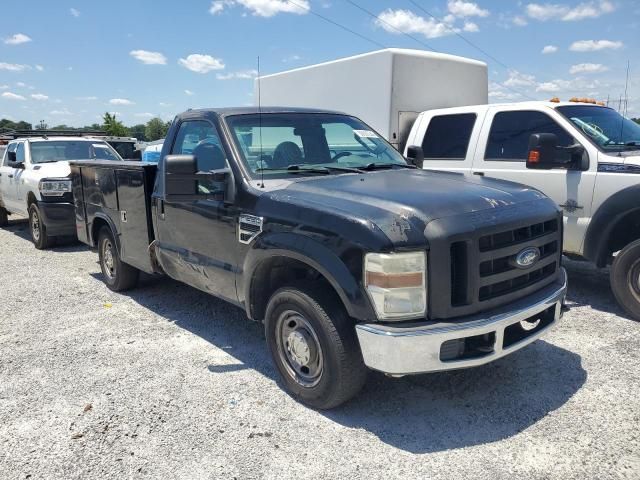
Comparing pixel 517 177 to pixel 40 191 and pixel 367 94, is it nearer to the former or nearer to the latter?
pixel 367 94

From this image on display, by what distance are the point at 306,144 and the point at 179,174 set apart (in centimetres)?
119

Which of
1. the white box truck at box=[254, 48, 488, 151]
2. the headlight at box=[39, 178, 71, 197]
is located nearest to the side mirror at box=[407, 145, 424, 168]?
the white box truck at box=[254, 48, 488, 151]

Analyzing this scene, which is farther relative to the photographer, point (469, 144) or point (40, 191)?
point (40, 191)

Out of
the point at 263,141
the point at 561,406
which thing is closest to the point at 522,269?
the point at 561,406

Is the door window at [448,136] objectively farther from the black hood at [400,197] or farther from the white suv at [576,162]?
the black hood at [400,197]

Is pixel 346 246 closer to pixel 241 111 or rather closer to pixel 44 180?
pixel 241 111

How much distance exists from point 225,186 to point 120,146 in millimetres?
10981

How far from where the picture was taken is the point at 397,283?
283cm

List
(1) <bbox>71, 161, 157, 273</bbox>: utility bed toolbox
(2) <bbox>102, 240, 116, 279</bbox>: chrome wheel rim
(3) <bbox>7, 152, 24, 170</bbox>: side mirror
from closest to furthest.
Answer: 1. (1) <bbox>71, 161, 157, 273</bbox>: utility bed toolbox
2. (2) <bbox>102, 240, 116, 279</bbox>: chrome wheel rim
3. (3) <bbox>7, 152, 24, 170</bbox>: side mirror

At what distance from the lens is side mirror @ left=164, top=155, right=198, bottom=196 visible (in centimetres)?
360

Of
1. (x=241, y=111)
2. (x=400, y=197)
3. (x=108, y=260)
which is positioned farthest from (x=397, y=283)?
(x=108, y=260)

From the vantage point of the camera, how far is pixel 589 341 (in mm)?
4484

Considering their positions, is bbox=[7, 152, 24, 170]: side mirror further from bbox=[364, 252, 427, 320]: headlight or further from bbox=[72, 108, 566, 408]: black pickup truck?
bbox=[364, 252, 427, 320]: headlight

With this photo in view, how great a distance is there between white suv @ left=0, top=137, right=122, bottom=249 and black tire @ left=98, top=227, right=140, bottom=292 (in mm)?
2811
